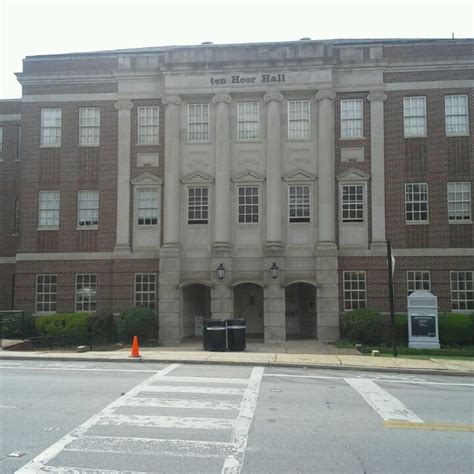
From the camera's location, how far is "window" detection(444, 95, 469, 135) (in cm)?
2345

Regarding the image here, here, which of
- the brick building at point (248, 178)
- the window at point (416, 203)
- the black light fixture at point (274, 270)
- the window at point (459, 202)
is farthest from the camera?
the window at point (416, 203)

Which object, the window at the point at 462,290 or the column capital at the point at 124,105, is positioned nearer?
the window at the point at 462,290

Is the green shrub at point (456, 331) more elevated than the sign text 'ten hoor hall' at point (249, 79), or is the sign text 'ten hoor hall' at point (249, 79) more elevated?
the sign text 'ten hoor hall' at point (249, 79)

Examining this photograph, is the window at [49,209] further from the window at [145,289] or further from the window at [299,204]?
the window at [299,204]

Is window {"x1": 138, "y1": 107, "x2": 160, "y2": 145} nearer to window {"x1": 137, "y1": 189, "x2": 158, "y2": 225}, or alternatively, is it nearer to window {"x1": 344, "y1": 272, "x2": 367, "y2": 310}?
window {"x1": 137, "y1": 189, "x2": 158, "y2": 225}

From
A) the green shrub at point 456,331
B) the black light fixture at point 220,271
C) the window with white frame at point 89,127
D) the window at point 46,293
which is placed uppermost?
the window with white frame at point 89,127

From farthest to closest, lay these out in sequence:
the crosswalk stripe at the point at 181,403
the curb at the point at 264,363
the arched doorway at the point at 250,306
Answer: the arched doorway at the point at 250,306, the curb at the point at 264,363, the crosswalk stripe at the point at 181,403

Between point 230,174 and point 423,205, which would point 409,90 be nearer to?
point 423,205

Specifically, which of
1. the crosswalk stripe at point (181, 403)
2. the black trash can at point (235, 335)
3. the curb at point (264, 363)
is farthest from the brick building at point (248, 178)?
the crosswalk stripe at point (181, 403)

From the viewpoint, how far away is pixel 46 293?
24.5 metres

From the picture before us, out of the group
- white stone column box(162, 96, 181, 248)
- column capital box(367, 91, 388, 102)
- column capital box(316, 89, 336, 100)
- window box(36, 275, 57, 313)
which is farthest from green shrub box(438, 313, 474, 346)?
window box(36, 275, 57, 313)

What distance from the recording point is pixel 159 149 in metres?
24.4

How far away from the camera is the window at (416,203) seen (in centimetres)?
2334

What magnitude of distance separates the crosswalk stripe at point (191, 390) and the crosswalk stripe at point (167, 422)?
2249 millimetres
